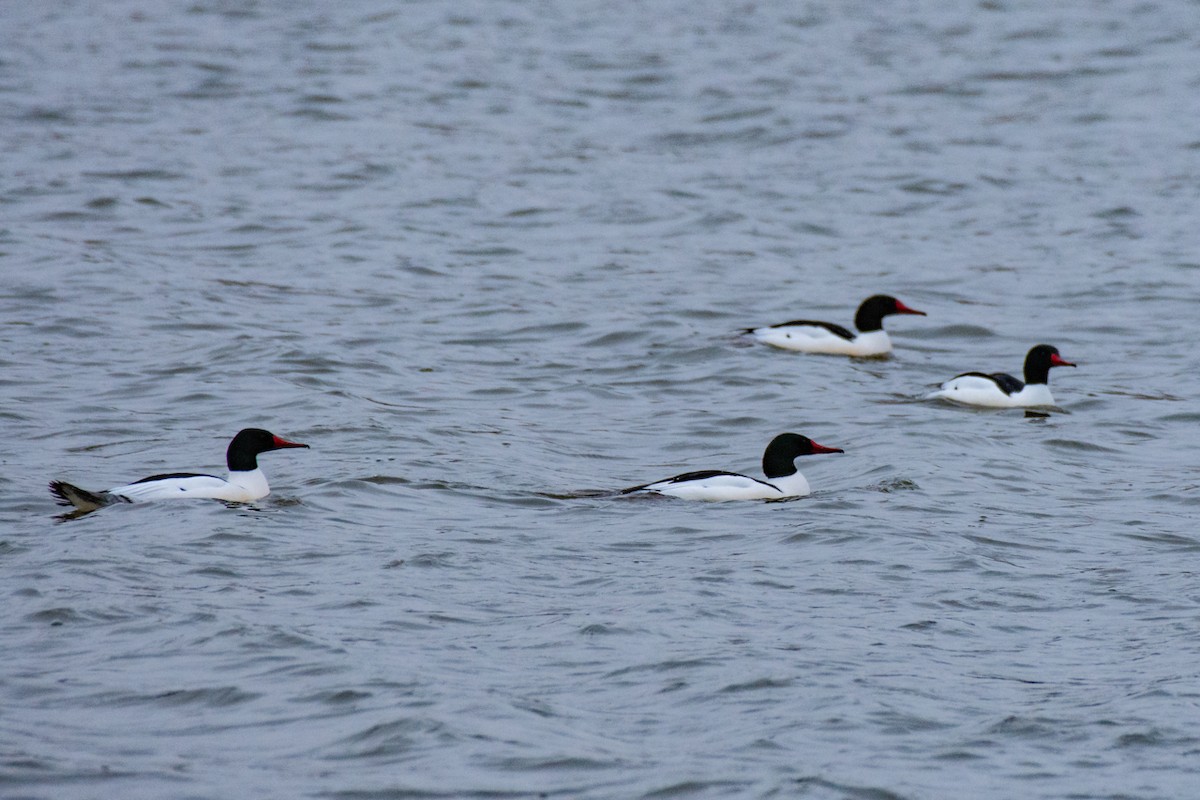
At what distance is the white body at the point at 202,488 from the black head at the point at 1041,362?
6.82m

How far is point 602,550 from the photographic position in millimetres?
9938

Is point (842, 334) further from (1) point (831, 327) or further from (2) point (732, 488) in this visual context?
(2) point (732, 488)

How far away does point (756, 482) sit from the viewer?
11.5m

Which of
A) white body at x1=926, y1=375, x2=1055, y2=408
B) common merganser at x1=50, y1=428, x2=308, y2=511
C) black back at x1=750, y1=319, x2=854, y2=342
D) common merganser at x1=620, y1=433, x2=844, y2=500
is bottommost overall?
white body at x1=926, y1=375, x2=1055, y2=408

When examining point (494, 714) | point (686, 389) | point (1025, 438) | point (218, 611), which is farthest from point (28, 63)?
point (494, 714)

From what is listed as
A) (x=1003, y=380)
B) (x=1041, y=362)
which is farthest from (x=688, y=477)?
(x=1041, y=362)

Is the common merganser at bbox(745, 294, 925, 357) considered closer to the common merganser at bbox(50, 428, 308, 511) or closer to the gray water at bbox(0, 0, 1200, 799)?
the gray water at bbox(0, 0, 1200, 799)

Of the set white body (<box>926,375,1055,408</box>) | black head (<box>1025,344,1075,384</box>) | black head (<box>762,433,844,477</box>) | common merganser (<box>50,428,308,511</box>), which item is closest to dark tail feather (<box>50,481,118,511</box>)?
common merganser (<box>50,428,308,511</box>)

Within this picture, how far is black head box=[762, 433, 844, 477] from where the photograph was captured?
11789 millimetres

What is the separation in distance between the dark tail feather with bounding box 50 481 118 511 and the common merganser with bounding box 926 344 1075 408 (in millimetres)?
7242

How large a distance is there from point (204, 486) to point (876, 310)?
7.85 metres

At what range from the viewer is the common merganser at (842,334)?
52.5 feet

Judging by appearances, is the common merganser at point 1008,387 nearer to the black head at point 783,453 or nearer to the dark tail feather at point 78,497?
the black head at point 783,453

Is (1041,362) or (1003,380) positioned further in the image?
(1041,362)
